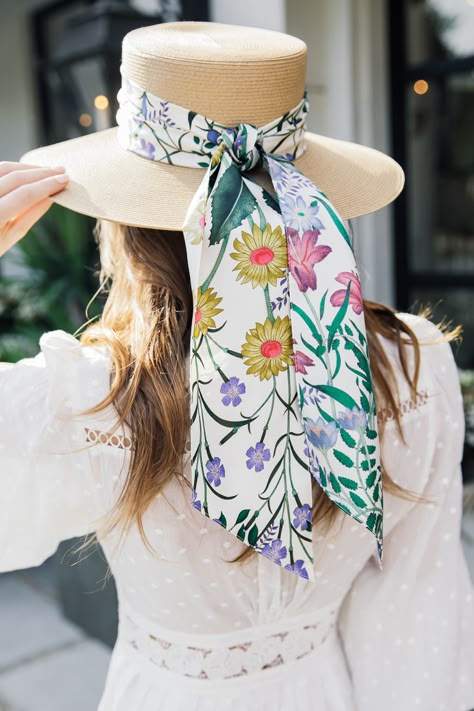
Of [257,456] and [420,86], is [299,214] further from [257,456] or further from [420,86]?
[420,86]

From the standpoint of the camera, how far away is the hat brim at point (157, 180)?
914mm

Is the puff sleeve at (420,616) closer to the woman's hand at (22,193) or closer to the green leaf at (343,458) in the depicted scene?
the green leaf at (343,458)

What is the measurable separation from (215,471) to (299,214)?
1.02 ft

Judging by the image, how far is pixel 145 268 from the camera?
95 cm

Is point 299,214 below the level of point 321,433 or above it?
above

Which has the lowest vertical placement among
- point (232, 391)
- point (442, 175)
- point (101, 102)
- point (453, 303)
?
point (453, 303)

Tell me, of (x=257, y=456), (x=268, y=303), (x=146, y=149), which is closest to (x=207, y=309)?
(x=268, y=303)

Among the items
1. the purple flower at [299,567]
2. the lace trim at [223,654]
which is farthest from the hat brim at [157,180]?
the lace trim at [223,654]

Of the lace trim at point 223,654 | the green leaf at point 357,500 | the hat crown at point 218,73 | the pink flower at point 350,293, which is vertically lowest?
the lace trim at point 223,654

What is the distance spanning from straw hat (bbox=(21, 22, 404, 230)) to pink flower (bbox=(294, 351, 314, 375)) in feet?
0.71

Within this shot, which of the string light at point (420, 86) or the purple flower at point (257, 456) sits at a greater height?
the purple flower at point (257, 456)

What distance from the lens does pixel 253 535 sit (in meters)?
0.85

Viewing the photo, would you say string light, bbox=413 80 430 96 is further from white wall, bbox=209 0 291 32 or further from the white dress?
the white dress

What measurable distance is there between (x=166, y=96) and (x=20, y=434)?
45cm
